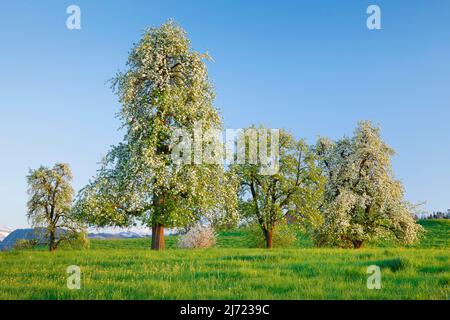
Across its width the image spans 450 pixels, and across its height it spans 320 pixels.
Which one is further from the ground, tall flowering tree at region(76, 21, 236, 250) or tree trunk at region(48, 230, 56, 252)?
tall flowering tree at region(76, 21, 236, 250)

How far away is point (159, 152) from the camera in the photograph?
30.7 metres

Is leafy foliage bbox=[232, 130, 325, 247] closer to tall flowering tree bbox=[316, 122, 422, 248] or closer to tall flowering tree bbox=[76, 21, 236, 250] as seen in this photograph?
tall flowering tree bbox=[316, 122, 422, 248]

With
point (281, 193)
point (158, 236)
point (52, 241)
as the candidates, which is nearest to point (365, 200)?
point (281, 193)

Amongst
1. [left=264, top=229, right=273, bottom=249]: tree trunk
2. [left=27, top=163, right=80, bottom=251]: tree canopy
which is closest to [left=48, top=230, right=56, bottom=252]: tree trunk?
[left=27, top=163, right=80, bottom=251]: tree canopy

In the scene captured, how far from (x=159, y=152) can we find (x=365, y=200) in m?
21.2

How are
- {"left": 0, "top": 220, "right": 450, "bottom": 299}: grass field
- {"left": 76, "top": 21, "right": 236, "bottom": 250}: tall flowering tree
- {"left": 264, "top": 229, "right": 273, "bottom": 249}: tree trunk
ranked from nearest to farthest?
{"left": 0, "top": 220, "right": 450, "bottom": 299}: grass field < {"left": 76, "top": 21, "right": 236, "bottom": 250}: tall flowering tree < {"left": 264, "top": 229, "right": 273, "bottom": 249}: tree trunk

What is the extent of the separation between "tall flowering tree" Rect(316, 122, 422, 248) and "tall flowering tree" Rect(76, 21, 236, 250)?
13.8 meters

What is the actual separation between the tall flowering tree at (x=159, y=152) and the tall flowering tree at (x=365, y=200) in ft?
45.1

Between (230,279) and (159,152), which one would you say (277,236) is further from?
(230,279)

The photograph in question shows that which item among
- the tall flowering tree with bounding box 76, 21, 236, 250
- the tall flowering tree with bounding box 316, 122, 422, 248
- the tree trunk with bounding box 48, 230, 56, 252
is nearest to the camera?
the tall flowering tree with bounding box 76, 21, 236, 250

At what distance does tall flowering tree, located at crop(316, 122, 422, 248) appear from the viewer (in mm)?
41625

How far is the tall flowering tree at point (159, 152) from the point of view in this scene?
96.7 ft
